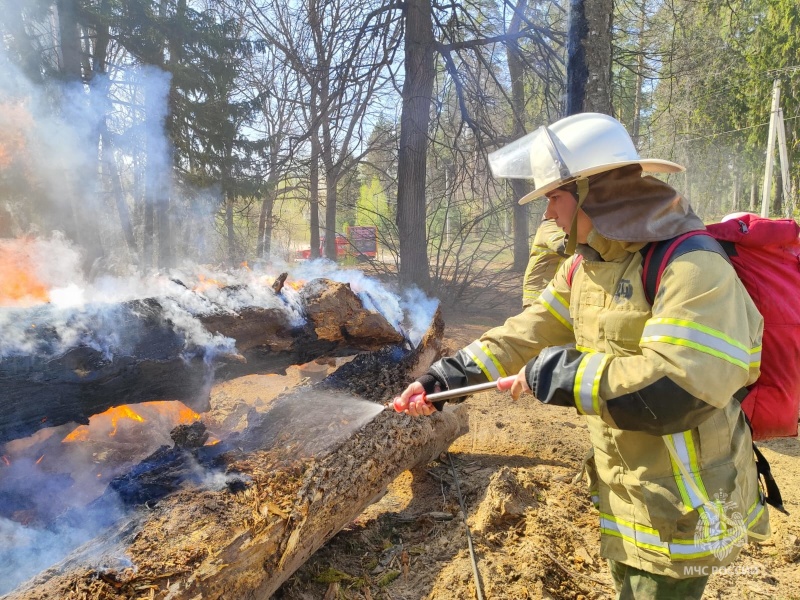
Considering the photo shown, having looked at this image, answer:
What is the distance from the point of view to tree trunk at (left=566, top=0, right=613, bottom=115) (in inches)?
200

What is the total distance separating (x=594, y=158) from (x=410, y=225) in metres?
7.45

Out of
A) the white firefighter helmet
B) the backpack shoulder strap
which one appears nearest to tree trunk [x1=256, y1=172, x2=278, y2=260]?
the white firefighter helmet

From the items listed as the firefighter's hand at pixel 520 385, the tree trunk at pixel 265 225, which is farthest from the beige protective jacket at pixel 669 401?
the tree trunk at pixel 265 225

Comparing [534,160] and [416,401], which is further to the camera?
[416,401]

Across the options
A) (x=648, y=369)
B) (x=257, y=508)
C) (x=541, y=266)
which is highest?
(x=541, y=266)

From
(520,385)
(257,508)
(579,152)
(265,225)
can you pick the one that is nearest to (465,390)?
(520,385)

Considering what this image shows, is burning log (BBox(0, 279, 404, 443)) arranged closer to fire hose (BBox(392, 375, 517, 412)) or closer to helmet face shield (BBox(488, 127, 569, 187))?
fire hose (BBox(392, 375, 517, 412))

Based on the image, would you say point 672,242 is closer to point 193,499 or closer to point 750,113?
point 193,499

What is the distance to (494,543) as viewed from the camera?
9.93 feet

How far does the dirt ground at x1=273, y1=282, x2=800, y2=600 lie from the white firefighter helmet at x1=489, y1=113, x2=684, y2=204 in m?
2.11

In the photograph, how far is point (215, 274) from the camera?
5.07 meters

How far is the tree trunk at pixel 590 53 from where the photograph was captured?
16.6 feet

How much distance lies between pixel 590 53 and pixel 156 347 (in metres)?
5.02

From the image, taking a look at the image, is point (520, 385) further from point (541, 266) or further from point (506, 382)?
point (541, 266)
